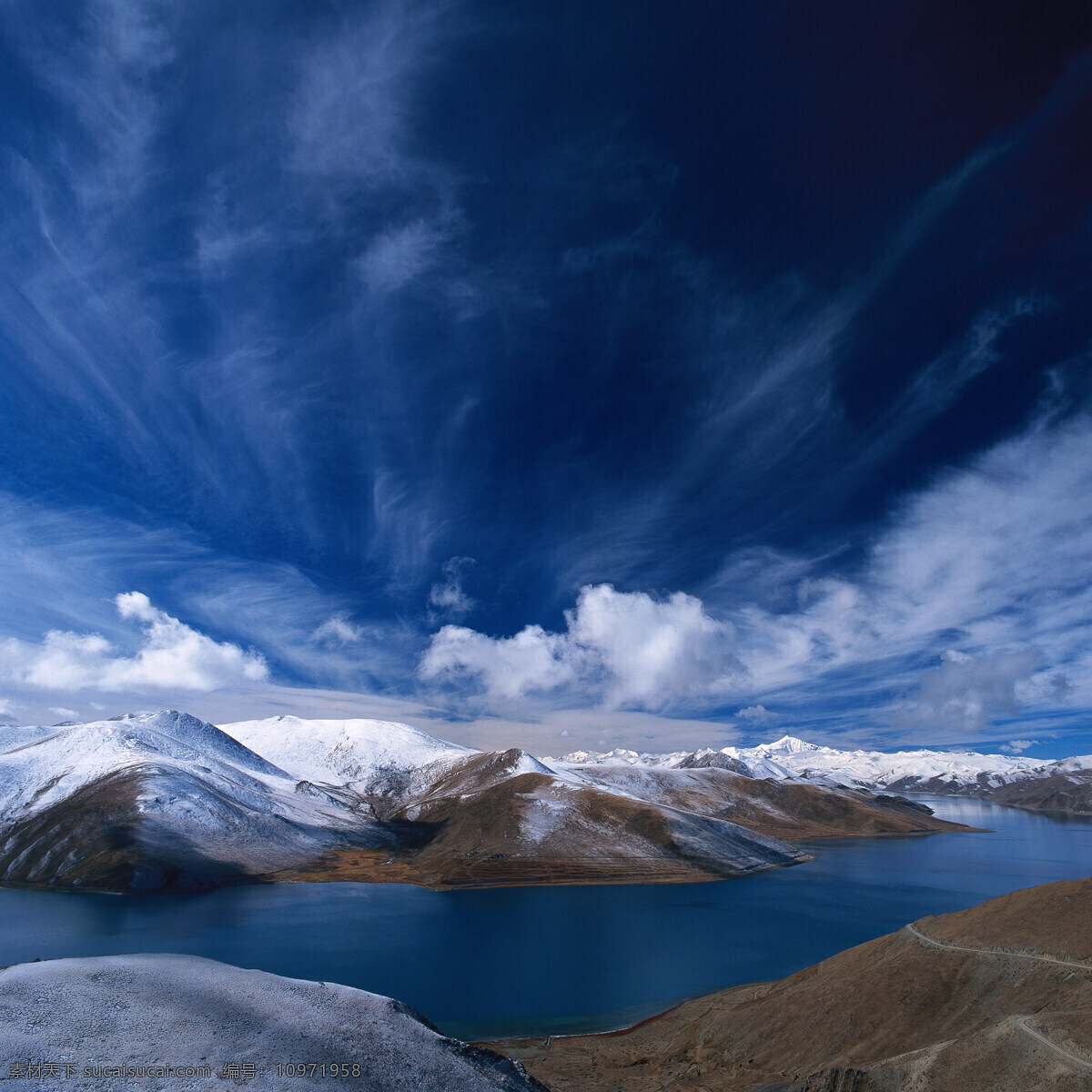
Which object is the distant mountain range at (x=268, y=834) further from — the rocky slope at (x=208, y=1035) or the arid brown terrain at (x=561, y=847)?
the rocky slope at (x=208, y=1035)

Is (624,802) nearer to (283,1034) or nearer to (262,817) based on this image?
(262,817)

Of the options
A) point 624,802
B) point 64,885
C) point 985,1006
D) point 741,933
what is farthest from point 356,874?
point 985,1006

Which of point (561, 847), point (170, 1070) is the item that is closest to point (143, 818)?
point (561, 847)

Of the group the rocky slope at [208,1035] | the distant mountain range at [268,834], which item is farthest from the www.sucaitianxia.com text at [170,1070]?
the distant mountain range at [268,834]

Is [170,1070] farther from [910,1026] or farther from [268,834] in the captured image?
[268,834]

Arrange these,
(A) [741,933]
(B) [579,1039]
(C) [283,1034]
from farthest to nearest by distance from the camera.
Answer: (A) [741,933], (B) [579,1039], (C) [283,1034]

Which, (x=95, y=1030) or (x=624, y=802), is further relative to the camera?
(x=624, y=802)
